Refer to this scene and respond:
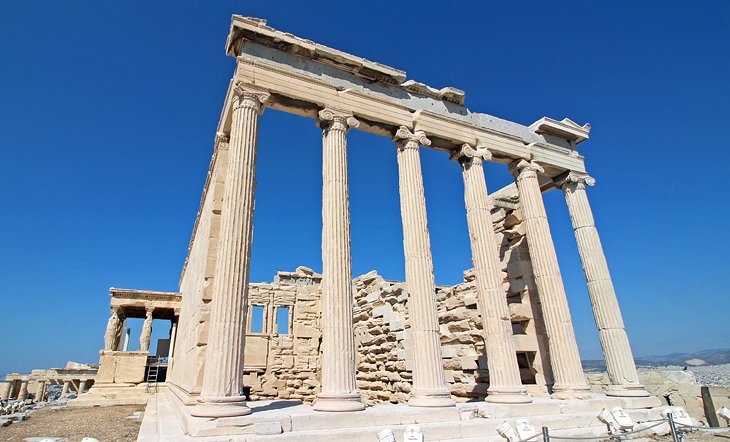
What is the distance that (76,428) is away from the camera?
1030 centimetres

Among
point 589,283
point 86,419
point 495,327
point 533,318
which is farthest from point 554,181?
point 86,419

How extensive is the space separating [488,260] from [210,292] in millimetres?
7507

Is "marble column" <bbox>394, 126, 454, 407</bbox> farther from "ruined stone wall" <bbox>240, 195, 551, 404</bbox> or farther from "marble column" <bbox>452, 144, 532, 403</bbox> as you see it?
"ruined stone wall" <bbox>240, 195, 551, 404</bbox>

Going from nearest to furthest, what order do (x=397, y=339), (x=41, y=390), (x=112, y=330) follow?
(x=397, y=339) → (x=112, y=330) → (x=41, y=390)

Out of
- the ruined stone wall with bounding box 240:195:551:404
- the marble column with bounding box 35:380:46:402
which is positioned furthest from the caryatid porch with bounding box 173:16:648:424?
the marble column with bounding box 35:380:46:402

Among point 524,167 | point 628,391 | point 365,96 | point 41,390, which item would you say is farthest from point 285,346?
point 41,390

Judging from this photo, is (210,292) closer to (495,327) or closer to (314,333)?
(495,327)

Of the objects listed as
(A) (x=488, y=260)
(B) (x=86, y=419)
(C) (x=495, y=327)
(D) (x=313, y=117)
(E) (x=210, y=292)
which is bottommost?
(B) (x=86, y=419)

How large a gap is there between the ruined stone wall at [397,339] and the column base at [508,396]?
2.83 m

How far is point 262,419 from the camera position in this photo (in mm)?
7188

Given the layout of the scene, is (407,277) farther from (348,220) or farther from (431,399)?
(431,399)

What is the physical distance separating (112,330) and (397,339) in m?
17.7

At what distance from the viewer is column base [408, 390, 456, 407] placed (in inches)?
357

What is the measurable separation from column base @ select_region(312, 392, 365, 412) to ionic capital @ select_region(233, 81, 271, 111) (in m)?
6.75
